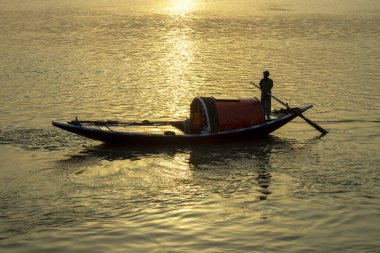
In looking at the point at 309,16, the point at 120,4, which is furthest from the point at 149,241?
the point at 120,4

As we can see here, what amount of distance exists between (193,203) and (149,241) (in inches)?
88.0

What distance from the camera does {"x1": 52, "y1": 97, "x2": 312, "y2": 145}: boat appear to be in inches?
782

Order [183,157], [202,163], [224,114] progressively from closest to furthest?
[202,163] < [183,157] < [224,114]

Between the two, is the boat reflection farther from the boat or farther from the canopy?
the canopy

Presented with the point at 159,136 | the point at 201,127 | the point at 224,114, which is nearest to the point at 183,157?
the point at 159,136

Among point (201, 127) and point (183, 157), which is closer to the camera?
point (183, 157)

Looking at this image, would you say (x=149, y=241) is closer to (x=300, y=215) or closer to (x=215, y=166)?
(x=300, y=215)

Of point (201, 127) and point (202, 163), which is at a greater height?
point (201, 127)

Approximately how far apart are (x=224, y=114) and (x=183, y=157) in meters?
1.80

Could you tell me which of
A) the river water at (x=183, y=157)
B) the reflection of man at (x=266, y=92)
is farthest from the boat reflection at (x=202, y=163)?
the reflection of man at (x=266, y=92)

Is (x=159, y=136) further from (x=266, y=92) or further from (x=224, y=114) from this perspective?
(x=266, y=92)

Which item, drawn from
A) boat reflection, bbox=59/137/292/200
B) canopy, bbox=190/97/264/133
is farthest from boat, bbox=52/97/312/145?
boat reflection, bbox=59/137/292/200

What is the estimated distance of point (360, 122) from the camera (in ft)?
78.4

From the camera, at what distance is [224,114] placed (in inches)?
800
